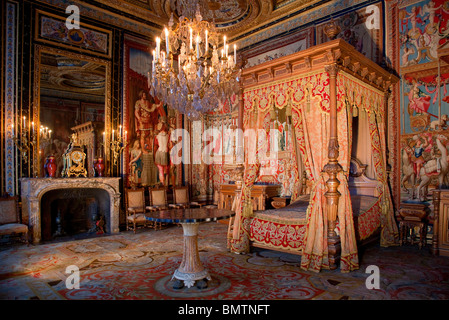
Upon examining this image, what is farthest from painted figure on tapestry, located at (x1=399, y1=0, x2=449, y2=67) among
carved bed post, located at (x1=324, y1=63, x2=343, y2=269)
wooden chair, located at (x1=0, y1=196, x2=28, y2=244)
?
wooden chair, located at (x1=0, y1=196, x2=28, y2=244)

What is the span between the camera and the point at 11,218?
6.25 m

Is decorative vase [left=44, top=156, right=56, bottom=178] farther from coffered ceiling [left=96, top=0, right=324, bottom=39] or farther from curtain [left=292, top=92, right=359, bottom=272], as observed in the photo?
curtain [left=292, top=92, right=359, bottom=272]

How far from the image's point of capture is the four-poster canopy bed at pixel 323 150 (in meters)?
4.61

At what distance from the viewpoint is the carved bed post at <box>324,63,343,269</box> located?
15.0 ft

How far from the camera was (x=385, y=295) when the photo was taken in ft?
11.8

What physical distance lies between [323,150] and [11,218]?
609 centimetres

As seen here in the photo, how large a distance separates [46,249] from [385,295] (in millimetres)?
5760

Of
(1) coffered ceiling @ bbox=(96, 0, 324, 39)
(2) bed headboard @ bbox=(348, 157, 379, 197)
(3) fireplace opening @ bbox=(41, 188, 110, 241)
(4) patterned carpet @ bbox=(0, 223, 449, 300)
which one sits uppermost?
(1) coffered ceiling @ bbox=(96, 0, 324, 39)

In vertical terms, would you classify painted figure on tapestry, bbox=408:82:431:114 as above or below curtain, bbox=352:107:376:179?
above

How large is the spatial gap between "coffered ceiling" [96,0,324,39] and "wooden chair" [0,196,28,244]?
5.13 metres

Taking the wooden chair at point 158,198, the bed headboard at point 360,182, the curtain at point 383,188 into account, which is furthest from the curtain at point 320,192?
the wooden chair at point 158,198

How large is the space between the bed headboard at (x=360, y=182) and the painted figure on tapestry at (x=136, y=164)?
5420 millimetres
